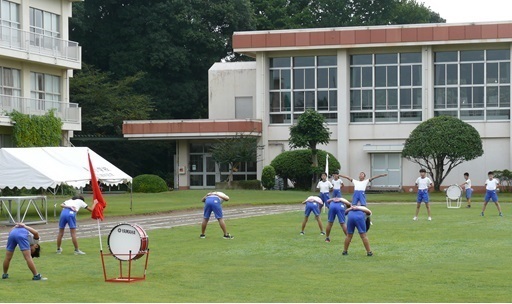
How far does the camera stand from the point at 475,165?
65.0 m

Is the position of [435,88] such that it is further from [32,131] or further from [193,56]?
[32,131]

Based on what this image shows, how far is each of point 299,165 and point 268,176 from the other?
2224 mm

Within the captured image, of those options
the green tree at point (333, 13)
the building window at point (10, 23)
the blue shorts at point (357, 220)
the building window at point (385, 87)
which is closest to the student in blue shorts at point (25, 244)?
the blue shorts at point (357, 220)

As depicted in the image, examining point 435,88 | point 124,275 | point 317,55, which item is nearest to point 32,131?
point 317,55

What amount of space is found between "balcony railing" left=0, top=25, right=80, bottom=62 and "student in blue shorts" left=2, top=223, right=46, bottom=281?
35462 mm

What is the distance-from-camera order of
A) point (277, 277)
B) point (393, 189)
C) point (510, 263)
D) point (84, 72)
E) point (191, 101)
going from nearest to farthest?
point (277, 277), point (510, 263), point (393, 189), point (84, 72), point (191, 101)

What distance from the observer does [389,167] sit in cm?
6731

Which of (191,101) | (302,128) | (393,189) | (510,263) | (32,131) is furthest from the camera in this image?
(191,101)

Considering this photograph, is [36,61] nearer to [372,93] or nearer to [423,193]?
[372,93]

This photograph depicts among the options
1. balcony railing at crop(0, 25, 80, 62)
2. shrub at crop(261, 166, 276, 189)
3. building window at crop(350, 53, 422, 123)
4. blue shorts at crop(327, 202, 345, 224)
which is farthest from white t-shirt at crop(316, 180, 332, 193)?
building window at crop(350, 53, 422, 123)

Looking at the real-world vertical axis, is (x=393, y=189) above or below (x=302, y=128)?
below

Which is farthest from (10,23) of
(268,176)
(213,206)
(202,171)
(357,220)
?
(357,220)

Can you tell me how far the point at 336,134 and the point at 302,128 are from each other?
6.22 m

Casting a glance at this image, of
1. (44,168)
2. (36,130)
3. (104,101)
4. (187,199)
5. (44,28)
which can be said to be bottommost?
(187,199)
